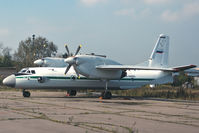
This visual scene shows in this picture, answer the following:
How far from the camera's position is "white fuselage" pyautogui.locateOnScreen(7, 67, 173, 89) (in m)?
24.5

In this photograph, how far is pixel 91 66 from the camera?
24.8 m

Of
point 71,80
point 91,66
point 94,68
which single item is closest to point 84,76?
point 71,80

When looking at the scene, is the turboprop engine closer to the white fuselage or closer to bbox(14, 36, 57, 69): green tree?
the white fuselage

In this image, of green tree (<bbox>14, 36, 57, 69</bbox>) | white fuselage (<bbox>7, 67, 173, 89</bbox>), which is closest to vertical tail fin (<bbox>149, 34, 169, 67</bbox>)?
white fuselage (<bbox>7, 67, 173, 89</bbox>)

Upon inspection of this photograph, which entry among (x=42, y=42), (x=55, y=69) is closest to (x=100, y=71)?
(x=55, y=69)

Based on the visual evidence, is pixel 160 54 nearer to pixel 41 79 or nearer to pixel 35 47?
pixel 41 79

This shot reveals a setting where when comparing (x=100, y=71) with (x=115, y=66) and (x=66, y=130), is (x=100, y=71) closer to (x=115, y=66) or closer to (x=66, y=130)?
(x=115, y=66)

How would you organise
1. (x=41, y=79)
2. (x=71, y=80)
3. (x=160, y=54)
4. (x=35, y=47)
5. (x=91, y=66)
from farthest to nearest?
(x=35, y=47) → (x=160, y=54) → (x=71, y=80) → (x=91, y=66) → (x=41, y=79)

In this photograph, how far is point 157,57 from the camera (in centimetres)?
3170

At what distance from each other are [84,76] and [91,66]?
210 cm

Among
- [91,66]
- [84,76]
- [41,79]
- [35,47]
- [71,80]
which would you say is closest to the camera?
[41,79]

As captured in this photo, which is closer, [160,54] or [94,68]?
[94,68]

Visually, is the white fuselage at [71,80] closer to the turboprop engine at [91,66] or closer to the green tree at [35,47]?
the turboprop engine at [91,66]

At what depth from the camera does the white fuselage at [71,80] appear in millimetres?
24500
